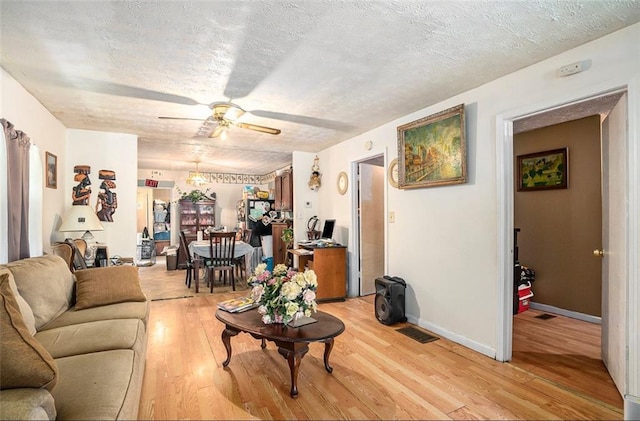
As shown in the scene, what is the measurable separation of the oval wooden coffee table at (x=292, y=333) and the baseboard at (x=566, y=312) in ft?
10.1

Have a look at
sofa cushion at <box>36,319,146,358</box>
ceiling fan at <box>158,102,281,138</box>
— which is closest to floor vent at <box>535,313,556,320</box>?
ceiling fan at <box>158,102,281,138</box>

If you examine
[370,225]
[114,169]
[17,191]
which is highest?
[114,169]

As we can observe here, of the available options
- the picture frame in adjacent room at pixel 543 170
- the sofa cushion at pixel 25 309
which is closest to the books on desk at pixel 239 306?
the sofa cushion at pixel 25 309

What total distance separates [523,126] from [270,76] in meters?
2.43

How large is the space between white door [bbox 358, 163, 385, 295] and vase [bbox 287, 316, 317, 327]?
7.95 ft

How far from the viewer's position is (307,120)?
364 cm

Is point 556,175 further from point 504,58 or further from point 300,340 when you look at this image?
point 300,340

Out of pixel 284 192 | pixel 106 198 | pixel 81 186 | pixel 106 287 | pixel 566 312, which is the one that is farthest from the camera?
pixel 284 192

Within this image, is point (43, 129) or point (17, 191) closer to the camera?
point (17, 191)

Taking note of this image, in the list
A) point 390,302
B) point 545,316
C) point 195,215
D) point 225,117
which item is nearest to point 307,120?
point 225,117

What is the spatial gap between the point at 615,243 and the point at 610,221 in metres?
0.21

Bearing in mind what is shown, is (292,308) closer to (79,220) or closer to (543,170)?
(79,220)

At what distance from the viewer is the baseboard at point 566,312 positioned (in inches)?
132

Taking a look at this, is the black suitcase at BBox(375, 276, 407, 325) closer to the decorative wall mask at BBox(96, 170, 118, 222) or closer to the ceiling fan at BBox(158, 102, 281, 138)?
the ceiling fan at BBox(158, 102, 281, 138)
